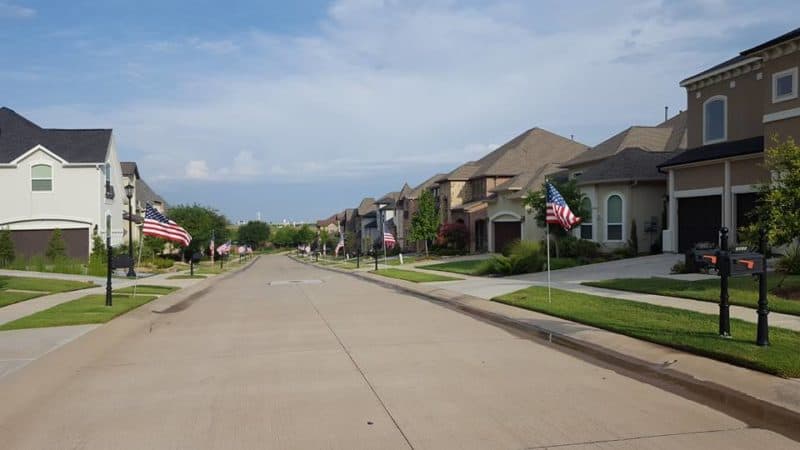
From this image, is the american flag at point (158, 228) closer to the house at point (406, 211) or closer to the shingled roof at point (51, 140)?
the shingled roof at point (51, 140)

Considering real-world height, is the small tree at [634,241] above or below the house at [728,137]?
below

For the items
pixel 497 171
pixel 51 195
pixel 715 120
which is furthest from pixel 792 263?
pixel 51 195

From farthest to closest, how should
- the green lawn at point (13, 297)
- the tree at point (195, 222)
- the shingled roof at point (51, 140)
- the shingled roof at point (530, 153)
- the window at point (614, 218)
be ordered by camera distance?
the tree at point (195, 222), the shingled roof at point (530, 153), the shingled roof at point (51, 140), the window at point (614, 218), the green lawn at point (13, 297)

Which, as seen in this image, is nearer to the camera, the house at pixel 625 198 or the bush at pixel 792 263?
the bush at pixel 792 263

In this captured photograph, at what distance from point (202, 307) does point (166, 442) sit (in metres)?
15.1

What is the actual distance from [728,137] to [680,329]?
67.3 feet

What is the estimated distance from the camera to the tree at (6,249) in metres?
38.6

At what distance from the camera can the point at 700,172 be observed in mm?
29328

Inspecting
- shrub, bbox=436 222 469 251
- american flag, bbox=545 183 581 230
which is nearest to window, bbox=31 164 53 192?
shrub, bbox=436 222 469 251

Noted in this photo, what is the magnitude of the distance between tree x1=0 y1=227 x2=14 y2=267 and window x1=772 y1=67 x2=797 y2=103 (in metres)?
37.5

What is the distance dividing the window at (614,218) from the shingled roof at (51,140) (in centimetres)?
2991

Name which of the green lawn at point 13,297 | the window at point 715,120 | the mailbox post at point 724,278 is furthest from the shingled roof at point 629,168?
the green lawn at point 13,297

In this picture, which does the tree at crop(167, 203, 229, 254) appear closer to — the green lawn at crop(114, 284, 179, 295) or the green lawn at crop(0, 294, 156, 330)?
Result: the green lawn at crop(114, 284, 179, 295)

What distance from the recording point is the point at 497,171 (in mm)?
55500
